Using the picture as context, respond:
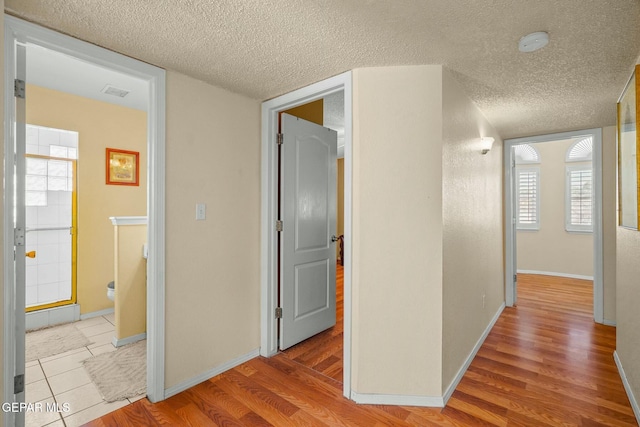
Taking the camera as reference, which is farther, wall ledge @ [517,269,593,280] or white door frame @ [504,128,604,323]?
wall ledge @ [517,269,593,280]

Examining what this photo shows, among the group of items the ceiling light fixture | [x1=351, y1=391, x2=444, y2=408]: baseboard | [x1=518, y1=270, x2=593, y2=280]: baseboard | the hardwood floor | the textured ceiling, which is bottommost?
the hardwood floor

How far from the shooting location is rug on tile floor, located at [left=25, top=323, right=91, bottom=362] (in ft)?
8.88

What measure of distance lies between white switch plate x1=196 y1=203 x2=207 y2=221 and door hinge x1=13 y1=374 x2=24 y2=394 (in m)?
1.24

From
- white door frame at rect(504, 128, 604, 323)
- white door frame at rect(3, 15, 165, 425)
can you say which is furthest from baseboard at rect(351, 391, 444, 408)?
white door frame at rect(504, 128, 604, 323)

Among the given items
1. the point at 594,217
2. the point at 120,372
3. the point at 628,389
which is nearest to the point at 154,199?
the point at 120,372

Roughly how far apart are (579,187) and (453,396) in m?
5.54

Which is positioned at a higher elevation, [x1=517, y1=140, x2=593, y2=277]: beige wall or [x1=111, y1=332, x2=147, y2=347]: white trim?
[x1=517, y1=140, x2=593, y2=277]: beige wall

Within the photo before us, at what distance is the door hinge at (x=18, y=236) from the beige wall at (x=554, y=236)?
7309 mm

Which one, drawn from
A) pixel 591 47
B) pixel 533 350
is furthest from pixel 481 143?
pixel 533 350

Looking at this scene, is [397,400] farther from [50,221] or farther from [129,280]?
[50,221]

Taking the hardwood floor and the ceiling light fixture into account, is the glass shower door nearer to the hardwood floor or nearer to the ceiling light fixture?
the hardwood floor

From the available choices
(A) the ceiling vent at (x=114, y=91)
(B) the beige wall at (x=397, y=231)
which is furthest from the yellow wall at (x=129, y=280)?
(B) the beige wall at (x=397, y=231)

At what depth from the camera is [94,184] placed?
3.66 meters

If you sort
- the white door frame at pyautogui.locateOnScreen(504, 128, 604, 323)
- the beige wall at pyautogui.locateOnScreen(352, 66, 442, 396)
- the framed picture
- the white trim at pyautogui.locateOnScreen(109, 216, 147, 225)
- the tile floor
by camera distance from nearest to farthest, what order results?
1. the tile floor
2. the beige wall at pyautogui.locateOnScreen(352, 66, 442, 396)
3. the white trim at pyautogui.locateOnScreen(109, 216, 147, 225)
4. the white door frame at pyautogui.locateOnScreen(504, 128, 604, 323)
5. the framed picture
